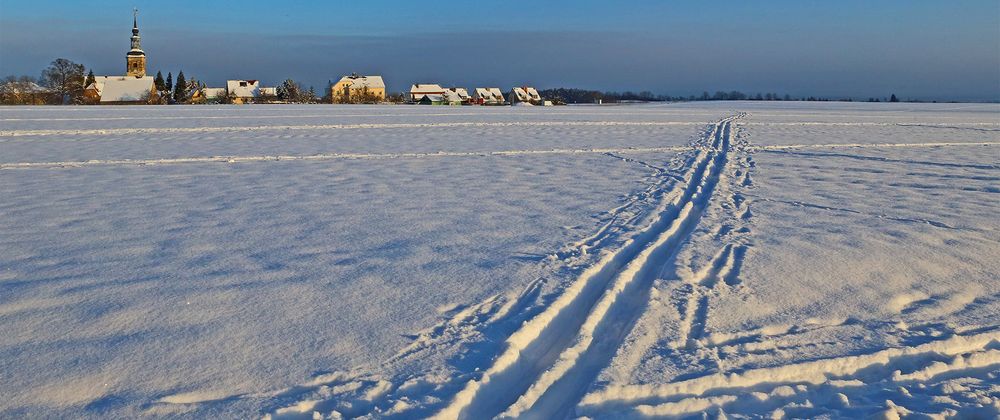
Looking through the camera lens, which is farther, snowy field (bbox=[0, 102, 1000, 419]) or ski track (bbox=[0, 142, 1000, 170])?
ski track (bbox=[0, 142, 1000, 170])

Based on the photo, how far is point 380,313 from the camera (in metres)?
4.03

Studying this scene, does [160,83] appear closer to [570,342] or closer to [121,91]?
[121,91]

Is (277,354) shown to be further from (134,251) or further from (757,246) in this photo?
(757,246)

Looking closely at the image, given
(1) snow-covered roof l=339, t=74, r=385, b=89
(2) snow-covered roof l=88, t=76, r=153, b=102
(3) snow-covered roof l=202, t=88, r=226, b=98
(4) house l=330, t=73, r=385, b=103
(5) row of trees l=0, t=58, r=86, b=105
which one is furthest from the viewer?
(1) snow-covered roof l=339, t=74, r=385, b=89

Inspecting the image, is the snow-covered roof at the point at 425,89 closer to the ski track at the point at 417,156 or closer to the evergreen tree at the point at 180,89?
the evergreen tree at the point at 180,89

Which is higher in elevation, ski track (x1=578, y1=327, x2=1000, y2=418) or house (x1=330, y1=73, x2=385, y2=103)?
house (x1=330, y1=73, x2=385, y2=103)

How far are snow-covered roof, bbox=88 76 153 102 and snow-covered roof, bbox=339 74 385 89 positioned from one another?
26.4 m

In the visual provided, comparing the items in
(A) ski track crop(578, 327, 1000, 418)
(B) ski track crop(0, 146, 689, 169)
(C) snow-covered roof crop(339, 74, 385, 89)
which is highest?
(C) snow-covered roof crop(339, 74, 385, 89)

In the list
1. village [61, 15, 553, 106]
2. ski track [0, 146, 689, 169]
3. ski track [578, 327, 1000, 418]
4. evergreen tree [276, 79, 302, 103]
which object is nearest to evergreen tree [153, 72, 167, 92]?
village [61, 15, 553, 106]

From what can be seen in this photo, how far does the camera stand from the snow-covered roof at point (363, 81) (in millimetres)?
101963

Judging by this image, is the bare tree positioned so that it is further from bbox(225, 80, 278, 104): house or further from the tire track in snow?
the tire track in snow

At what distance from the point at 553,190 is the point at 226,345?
538cm

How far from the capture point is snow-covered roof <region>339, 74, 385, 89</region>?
335 feet

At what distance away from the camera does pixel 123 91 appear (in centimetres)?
8062
